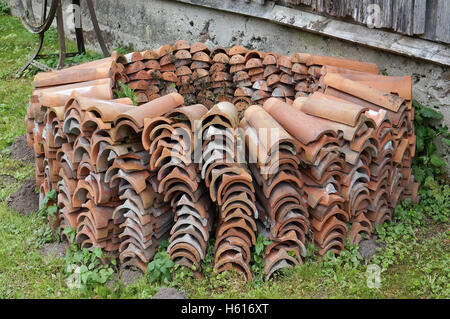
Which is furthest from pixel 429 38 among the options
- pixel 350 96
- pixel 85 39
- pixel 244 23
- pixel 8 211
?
pixel 85 39

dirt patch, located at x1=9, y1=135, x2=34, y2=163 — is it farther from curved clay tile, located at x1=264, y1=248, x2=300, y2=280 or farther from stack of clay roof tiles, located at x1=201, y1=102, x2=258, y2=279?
curved clay tile, located at x1=264, y1=248, x2=300, y2=280

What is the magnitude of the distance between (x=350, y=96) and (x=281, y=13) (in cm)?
193

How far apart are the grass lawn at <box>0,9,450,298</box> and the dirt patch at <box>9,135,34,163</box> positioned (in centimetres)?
110

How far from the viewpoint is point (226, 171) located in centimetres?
401

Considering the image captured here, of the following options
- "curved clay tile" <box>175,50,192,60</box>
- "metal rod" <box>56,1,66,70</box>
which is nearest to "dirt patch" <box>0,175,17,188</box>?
"curved clay tile" <box>175,50,192,60</box>

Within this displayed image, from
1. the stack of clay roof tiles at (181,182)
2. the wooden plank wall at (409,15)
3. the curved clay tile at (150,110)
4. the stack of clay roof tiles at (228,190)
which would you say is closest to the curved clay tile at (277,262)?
the stack of clay roof tiles at (228,190)

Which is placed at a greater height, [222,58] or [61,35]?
[61,35]

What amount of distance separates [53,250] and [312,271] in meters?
2.27

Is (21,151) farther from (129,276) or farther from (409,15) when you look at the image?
(409,15)

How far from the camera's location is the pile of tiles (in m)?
4.13

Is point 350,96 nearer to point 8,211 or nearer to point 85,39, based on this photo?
point 8,211

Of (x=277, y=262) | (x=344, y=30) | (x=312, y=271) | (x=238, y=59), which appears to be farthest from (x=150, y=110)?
(x=344, y=30)

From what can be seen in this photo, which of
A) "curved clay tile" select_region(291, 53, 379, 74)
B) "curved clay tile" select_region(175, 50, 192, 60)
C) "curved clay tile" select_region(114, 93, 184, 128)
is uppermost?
"curved clay tile" select_region(175, 50, 192, 60)

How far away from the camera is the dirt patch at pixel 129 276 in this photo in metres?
4.22
